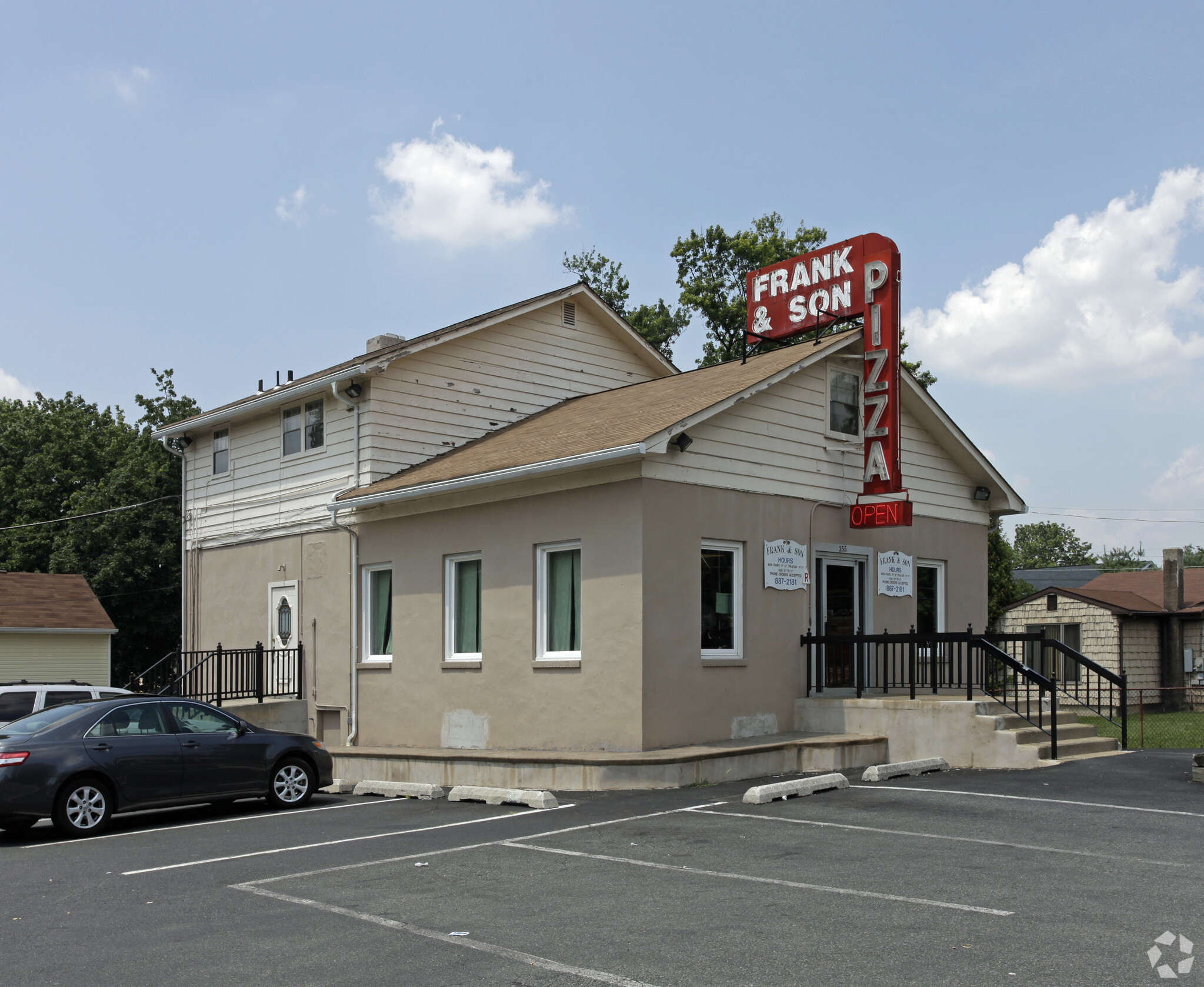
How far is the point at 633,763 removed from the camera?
13.2 meters

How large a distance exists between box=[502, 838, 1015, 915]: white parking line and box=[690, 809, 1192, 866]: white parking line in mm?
2161

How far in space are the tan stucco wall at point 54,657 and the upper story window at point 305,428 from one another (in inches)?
499

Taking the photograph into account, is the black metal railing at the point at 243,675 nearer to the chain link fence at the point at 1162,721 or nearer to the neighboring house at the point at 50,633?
the neighboring house at the point at 50,633

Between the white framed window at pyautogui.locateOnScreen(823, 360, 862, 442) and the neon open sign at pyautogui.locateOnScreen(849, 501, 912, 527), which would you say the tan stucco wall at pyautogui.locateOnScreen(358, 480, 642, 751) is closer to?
the neon open sign at pyautogui.locateOnScreen(849, 501, 912, 527)

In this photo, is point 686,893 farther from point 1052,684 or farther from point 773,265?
point 773,265

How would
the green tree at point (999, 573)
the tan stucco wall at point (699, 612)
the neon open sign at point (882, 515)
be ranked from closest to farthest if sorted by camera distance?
1. the tan stucco wall at point (699, 612)
2. the neon open sign at point (882, 515)
3. the green tree at point (999, 573)

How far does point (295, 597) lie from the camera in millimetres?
20969

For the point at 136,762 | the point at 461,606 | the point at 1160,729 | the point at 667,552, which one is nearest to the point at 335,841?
the point at 136,762

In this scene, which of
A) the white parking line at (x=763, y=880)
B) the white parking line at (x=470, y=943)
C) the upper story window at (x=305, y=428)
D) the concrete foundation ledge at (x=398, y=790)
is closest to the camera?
the white parking line at (x=470, y=943)

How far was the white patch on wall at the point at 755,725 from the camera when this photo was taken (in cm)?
1547

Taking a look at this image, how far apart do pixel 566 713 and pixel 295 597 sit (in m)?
7.58

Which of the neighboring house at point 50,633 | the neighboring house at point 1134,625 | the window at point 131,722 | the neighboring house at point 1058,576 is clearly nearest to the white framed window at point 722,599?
the window at point 131,722

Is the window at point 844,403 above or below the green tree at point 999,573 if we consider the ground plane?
above

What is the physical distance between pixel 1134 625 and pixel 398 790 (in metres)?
27.5
